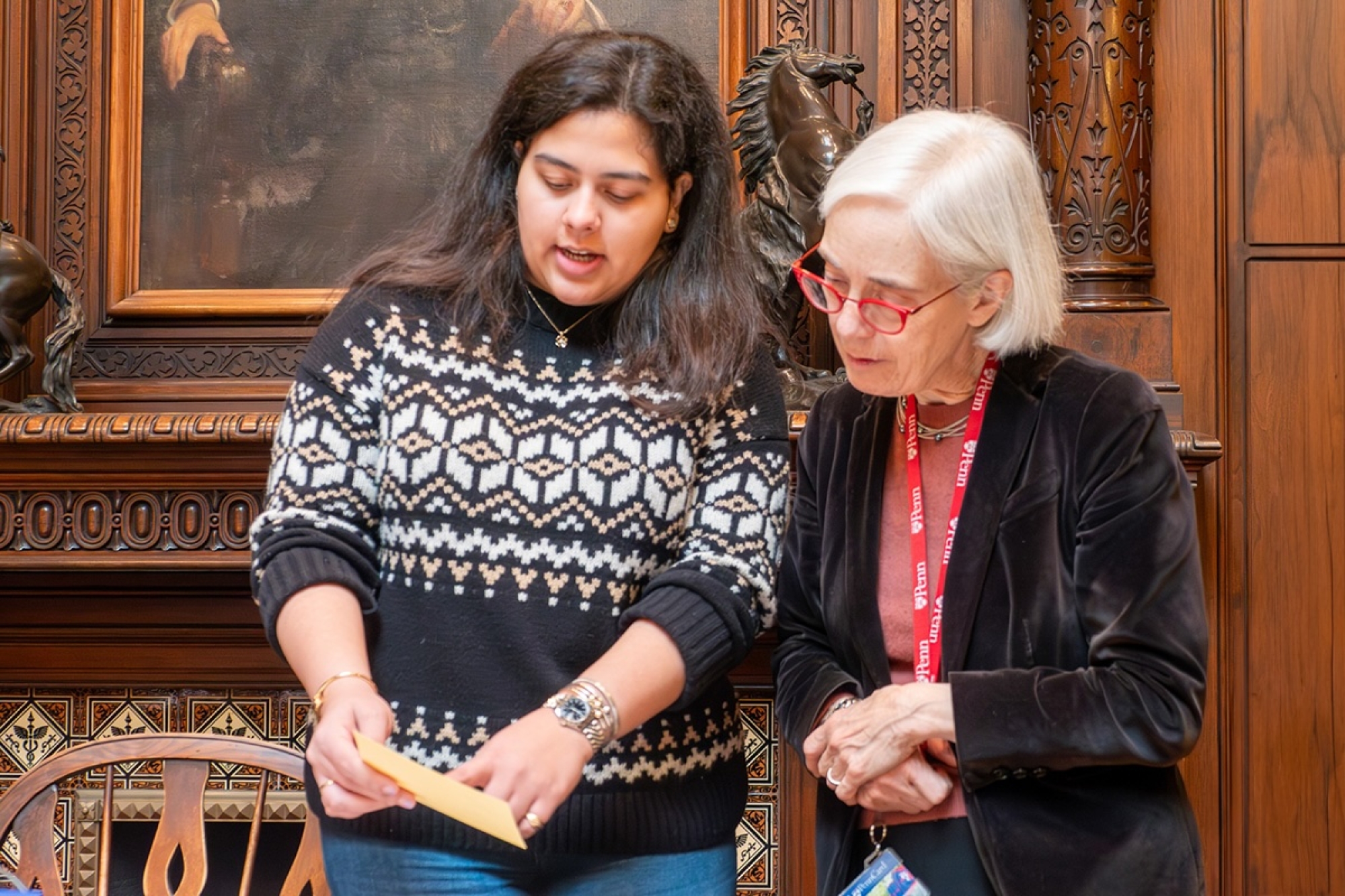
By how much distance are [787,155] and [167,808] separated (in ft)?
5.50

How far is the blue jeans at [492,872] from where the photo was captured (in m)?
1.54

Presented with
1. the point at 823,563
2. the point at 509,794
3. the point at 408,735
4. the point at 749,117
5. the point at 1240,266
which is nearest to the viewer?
the point at 509,794

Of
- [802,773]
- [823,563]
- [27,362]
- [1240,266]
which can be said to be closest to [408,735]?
[823,563]

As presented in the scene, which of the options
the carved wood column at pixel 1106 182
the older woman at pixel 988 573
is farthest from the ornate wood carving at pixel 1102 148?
the older woman at pixel 988 573

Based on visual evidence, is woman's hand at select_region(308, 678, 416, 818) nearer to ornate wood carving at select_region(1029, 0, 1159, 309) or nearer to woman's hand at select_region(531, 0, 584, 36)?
ornate wood carving at select_region(1029, 0, 1159, 309)

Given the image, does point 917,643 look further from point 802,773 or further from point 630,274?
point 802,773

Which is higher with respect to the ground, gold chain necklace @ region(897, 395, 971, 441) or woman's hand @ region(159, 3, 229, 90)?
woman's hand @ region(159, 3, 229, 90)

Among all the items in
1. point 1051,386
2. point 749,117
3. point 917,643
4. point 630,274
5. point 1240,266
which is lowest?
point 917,643

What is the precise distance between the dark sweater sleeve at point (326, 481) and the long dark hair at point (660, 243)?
0.12 meters

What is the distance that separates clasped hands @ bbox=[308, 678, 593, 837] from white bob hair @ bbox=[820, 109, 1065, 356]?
25.7 inches

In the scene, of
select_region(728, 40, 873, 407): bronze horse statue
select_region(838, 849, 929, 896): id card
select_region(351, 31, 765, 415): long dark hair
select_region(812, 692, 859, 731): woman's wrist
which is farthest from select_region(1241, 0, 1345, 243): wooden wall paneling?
select_region(838, 849, 929, 896): id card

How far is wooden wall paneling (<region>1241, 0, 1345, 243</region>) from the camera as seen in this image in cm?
308

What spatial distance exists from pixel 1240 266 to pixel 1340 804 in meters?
1.19

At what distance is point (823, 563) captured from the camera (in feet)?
5.53
